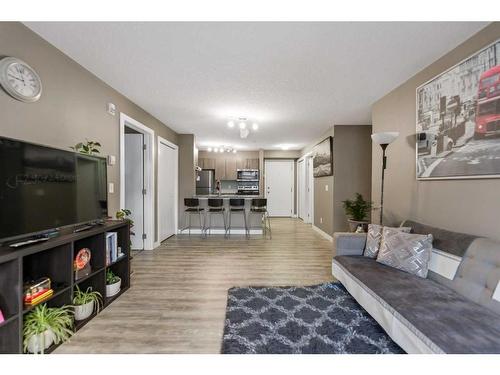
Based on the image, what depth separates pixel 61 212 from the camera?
177cm

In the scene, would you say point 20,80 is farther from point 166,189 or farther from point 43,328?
point 166,189

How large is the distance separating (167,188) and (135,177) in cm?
94

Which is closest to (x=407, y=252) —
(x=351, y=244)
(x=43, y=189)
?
(x=351, y=244)

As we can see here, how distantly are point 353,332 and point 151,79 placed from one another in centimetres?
318

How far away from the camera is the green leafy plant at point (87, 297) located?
192 cm

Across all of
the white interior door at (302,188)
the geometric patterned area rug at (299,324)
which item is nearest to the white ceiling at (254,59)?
the geometric patterned area rug at (299,324)

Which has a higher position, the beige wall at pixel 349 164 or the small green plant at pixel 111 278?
the beige wall at pixel 349 164

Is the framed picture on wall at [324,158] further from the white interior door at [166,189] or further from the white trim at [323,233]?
the white interior door at [166,189]

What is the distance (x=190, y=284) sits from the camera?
2701mm

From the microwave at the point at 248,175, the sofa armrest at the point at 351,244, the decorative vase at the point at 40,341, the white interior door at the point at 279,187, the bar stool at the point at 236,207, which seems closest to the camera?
the decorative vase at the point at 40,341

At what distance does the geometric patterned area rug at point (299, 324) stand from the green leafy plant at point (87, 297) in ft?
3.80

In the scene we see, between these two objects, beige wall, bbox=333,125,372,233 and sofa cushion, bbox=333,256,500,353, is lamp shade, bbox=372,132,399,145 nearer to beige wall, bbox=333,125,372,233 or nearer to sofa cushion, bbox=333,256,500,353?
sofa cushion, bbox=333,256,500,353

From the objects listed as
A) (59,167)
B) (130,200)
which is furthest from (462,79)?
(130,200)
